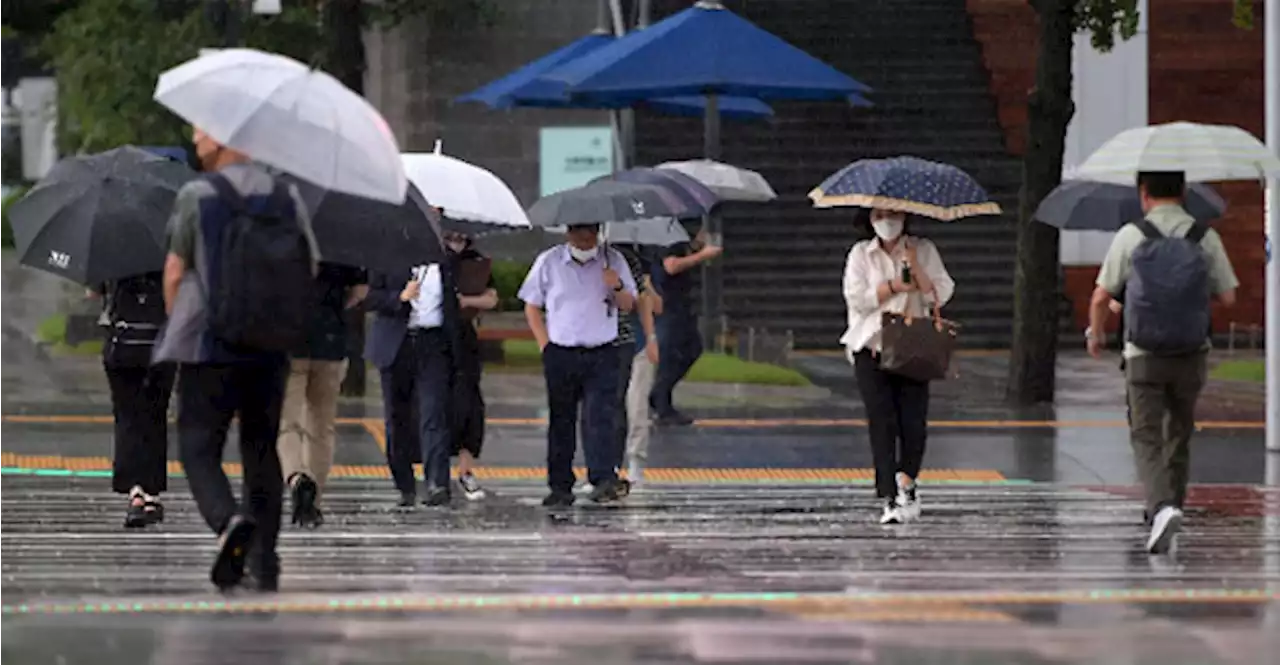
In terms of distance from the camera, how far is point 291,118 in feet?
30.4

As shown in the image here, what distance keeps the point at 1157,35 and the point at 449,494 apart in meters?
19.0

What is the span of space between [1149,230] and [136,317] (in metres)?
5.07

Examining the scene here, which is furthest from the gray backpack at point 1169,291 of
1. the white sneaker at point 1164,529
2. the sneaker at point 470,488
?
the sneaker at point 470,488

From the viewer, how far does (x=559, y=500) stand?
14125 millimetres

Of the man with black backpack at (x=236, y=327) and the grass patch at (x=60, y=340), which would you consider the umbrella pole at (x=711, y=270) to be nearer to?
the grass patch at (x=60, y=340)

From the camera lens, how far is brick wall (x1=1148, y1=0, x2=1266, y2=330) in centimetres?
3019

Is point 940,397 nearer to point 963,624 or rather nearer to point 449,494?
point 449,494

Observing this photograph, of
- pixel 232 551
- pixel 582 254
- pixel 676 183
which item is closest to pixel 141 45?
pixel 676 183

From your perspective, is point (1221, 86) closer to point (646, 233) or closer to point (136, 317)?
point (646, 233)

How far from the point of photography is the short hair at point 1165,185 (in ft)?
39.5

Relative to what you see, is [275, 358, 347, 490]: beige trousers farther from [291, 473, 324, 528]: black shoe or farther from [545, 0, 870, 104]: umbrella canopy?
[545, 0, 870, 104]: umbrella canopy

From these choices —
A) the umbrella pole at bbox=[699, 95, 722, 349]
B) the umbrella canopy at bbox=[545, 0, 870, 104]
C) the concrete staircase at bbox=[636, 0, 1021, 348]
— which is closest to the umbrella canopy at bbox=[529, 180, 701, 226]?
the umbrella canopy at bbox=[545, 0, 870, 104]

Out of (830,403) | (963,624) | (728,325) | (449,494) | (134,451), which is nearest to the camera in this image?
(963,624)

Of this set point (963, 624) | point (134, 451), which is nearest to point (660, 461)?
point (134, 451)
